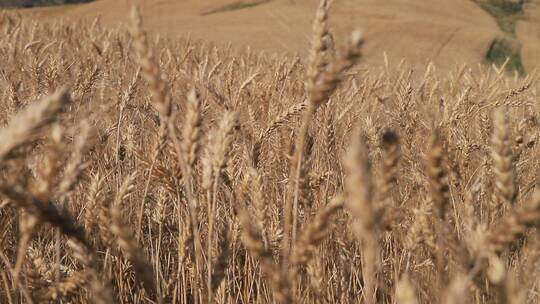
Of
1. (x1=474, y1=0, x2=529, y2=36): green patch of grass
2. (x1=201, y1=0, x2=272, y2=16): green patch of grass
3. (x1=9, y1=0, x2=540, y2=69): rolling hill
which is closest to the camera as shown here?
(x1=9, y1=0, x2=540, y2=69): rolling hill

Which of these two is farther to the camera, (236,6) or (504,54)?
(236,6)

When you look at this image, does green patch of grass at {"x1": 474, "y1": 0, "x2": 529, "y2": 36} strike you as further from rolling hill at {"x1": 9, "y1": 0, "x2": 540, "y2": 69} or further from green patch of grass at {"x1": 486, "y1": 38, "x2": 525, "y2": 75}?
green patch of grass at {"x1": 486, "y1": 38, "x2": 525, "y2": 75}

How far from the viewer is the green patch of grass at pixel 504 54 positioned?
941 cm

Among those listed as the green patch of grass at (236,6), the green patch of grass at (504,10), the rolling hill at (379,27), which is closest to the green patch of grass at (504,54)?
the rolling hill at (379,27)

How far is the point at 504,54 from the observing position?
9664mm

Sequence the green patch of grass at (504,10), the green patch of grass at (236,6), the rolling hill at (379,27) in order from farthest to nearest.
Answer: the green patch of grass at (236,6) < the green patch of grass at (504,10) < the rolling hill at (379,27)

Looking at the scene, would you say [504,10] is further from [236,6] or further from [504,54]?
[236,6]

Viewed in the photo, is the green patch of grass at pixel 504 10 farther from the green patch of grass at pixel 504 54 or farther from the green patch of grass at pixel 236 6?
the green patch of grass at pixel 236 6

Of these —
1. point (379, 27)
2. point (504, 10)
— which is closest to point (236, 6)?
point (379, 27)

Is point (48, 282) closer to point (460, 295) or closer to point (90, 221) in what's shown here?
point (90, 221)

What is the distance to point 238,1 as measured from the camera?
14.1m

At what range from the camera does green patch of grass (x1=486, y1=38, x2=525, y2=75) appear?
9.41 meters

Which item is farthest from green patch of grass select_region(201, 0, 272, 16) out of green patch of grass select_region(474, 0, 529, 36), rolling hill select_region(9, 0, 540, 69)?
green patch of grass select_region(474, 0, 529, 36)

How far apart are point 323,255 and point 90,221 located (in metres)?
0.70
